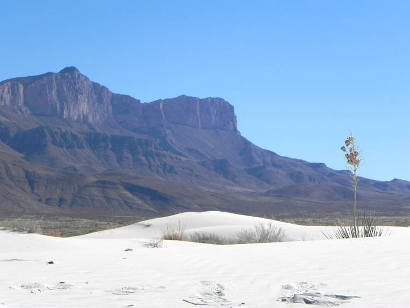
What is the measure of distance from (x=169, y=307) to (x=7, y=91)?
196518 millimetres

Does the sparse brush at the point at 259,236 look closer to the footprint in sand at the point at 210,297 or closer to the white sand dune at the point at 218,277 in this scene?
the white sand dune at the point at 218,277

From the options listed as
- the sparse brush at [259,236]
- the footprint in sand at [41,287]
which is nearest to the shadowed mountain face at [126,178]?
the sparse brush at [259,236]

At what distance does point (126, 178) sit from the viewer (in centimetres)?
11594

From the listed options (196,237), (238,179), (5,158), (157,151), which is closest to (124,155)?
(157,151)

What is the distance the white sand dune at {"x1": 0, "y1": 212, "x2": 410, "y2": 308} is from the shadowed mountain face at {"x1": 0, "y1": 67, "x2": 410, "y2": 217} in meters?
70.8

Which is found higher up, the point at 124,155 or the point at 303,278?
the point at 124,155

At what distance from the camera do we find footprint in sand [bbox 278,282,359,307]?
5691mm

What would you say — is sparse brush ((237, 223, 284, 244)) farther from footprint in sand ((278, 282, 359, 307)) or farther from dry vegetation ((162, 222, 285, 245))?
footprint in sand ((278, 282, 359, 307))

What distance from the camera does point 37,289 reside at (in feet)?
21.7

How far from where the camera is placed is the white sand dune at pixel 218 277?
5855 mm

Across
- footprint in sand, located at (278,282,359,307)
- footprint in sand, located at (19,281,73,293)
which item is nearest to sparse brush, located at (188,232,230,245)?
footprint in sand, located at (19,281,73,293)

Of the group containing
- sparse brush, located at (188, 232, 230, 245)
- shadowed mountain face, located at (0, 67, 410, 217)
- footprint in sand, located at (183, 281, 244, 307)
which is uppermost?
shadowed mountain face, located at (0, 67, 410, 217)

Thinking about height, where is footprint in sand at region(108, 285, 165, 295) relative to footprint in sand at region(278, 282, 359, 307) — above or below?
below

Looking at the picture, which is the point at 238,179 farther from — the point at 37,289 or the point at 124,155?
the point at 37,289
